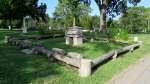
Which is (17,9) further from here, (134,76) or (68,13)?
(134,76)

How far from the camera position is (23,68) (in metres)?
12.7

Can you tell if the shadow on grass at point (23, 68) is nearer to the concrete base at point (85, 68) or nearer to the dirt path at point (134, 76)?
the concrete base at point (85, 68)

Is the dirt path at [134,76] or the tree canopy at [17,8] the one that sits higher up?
the tree canopy at [17,8]

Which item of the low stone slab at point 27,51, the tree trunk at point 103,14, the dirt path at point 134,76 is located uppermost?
the tree trunk at point 103,14

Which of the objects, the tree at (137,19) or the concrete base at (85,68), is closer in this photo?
the concrete base at (85,68)

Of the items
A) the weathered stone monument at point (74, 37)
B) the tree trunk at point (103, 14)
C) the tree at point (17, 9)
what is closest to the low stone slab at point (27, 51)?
the weathered stone monument at point (74, 37)

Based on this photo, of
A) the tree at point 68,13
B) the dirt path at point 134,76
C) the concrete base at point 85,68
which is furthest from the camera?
the tree at point 68,13

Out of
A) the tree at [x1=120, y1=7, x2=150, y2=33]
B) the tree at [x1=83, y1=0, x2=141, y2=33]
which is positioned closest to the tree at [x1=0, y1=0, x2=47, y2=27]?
the tree at [x1=83, y1=0, x2=141, y2=33]

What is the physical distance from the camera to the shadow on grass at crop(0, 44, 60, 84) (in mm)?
10953

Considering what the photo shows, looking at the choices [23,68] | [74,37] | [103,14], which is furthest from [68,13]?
[23,68]

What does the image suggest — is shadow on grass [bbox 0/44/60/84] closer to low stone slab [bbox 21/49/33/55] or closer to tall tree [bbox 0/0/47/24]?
low stone slab [bbox 21/49/33/55]

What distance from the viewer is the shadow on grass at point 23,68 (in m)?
11.0

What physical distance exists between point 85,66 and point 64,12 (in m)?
84.1

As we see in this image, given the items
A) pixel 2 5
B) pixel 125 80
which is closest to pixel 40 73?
pixel 125 80
